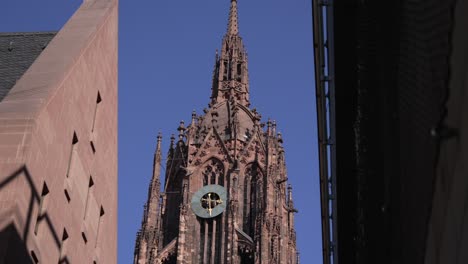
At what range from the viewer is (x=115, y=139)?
61.6 feet

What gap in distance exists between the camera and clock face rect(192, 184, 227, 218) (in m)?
74.0

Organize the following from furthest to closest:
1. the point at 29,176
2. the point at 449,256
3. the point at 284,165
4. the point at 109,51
A: 1. the point at 284,165
2. the point at 109,51
3. the point at 29,176
4. the point at 449,256

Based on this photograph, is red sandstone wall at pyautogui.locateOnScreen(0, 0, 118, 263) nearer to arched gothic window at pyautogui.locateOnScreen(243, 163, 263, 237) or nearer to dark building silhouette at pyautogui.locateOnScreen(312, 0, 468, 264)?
dark building silhouette at pyautogui.locateOnScreen(312, 0, 468, 264)

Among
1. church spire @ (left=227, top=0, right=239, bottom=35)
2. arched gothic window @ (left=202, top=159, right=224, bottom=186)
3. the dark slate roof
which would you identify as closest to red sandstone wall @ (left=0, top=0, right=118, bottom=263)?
the dark slate roof

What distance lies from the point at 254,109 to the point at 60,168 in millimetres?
69883

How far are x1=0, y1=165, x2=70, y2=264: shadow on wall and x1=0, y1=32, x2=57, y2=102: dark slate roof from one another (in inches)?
106

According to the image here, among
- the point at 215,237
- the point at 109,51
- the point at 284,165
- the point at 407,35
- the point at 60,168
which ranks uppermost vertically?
the point at 284,165

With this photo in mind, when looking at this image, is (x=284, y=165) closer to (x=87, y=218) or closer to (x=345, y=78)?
(x=87, y=218)

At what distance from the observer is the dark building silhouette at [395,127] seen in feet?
17.7

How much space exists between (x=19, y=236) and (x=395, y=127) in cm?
588

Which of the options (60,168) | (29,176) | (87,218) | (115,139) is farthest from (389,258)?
(115,139)

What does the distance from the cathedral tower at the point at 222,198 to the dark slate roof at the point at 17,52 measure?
54.5m

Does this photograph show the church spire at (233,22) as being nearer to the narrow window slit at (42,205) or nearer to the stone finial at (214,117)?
the stone finial at (214,117)

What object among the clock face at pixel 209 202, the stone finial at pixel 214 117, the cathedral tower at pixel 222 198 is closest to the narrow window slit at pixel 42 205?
the cathedral tower at pixel 222 198
